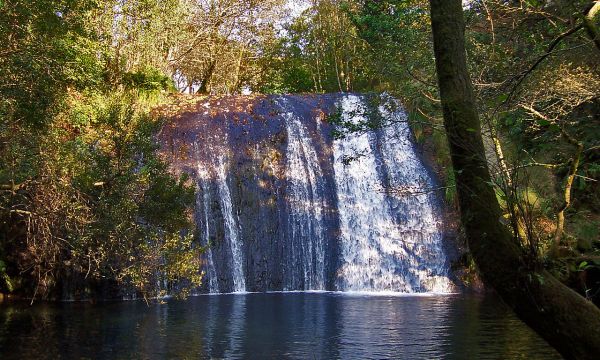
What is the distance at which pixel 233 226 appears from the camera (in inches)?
811

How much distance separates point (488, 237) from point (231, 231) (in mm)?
17268

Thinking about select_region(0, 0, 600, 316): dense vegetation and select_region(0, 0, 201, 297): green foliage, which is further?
select_region(0, 0, 201, 297): green foliage

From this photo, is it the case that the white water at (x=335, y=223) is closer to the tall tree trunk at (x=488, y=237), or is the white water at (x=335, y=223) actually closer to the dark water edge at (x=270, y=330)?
the dark water edge at (x=270, y=330)

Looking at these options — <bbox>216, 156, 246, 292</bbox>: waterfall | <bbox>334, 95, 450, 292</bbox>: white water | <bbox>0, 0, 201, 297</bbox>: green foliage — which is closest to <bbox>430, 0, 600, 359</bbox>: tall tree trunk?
<bbox>0, 0, 201, 297</bbox>: green foliage

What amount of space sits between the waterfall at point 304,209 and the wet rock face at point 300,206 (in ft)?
0.12

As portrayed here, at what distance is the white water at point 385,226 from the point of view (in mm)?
19781

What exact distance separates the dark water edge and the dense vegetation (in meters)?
1.05

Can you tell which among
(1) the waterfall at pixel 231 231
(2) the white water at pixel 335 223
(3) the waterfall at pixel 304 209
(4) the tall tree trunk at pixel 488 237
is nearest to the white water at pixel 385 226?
(2) the white water at pixel 335 223

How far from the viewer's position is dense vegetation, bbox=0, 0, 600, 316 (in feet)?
20.8

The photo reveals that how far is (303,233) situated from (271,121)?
5.36 meters

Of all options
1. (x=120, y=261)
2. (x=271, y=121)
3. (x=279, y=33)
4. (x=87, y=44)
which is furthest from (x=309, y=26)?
(x=120, y=261)

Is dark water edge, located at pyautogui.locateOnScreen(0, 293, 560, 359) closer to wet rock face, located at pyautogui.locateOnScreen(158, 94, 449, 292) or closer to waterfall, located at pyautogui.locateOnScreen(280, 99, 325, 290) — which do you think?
wet rock face, located at pyautogui.locateOnScreen(158, 94, 449, 292)

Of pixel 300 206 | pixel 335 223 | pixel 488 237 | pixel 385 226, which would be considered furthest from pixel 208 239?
pixel 488 237

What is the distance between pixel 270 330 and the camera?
38.6 feet
